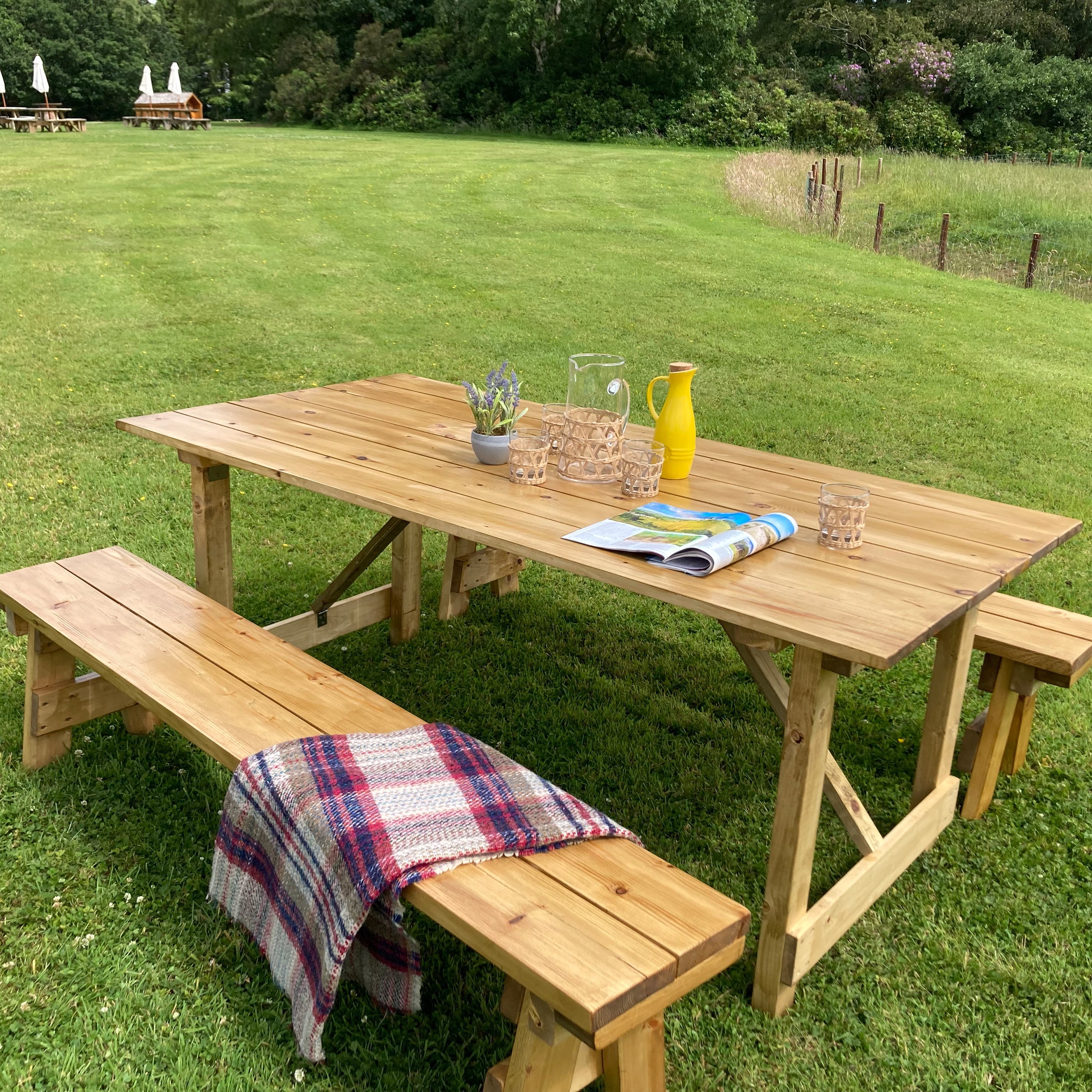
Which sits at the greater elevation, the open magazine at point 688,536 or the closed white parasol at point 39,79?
the closed white parasol at point 39,79

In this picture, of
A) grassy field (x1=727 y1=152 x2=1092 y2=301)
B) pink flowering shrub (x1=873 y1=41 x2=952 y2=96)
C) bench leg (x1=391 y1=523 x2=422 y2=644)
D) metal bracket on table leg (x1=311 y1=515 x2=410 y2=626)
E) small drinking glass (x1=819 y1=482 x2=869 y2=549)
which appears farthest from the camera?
pink flowering shrub (x1=873 y1=41 x2=952 y2=96)

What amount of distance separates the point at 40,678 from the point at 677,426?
1921mm

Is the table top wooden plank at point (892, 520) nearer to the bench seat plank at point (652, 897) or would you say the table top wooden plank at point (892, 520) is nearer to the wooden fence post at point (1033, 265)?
the bench seat plank at point (652, 897)

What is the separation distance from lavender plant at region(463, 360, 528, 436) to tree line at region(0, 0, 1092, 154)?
2489cm

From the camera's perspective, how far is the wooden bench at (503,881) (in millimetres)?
1604

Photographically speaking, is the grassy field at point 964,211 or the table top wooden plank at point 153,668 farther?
the grassy field at point 964,211

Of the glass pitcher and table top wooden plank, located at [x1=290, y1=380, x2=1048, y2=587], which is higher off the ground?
the glass pitcher

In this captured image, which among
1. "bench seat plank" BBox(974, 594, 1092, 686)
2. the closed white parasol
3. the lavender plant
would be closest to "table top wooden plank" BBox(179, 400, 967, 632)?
the lavender plant

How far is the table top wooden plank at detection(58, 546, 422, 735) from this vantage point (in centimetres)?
239

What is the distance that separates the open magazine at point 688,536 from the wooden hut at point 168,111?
2861cm

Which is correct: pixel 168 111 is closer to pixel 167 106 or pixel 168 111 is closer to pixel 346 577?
pixel 167 106

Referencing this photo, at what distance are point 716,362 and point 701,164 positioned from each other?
13361mm

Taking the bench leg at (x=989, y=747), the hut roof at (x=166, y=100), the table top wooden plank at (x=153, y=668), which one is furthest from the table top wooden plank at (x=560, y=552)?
the hut roof at (x=166, y=100)

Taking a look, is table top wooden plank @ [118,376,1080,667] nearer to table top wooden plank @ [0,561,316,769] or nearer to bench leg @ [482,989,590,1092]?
table top wooden plank @ [0,561,316,769]
